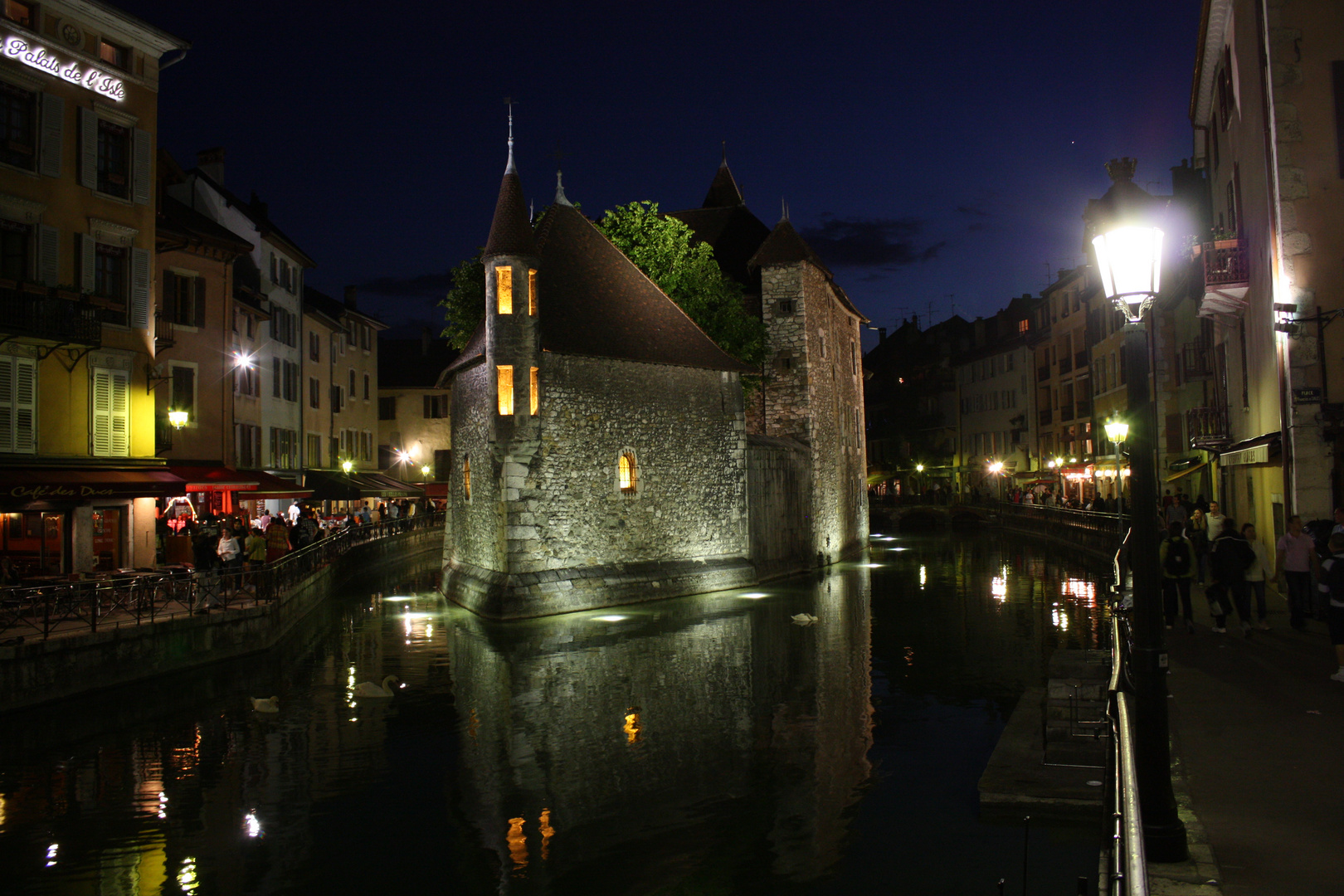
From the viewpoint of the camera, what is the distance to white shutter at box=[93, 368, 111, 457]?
64.7 ft

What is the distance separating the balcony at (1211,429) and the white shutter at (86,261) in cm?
2346

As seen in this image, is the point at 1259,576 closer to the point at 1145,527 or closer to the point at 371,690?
the point at 1145,527

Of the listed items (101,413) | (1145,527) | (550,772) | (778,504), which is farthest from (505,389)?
(1145,527)

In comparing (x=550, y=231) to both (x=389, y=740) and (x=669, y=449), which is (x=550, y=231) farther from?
(x=389, y=740)

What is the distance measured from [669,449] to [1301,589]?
1518cm

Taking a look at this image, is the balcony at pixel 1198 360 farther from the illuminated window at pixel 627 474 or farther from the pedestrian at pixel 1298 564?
the illuminated window at pixel 627 474

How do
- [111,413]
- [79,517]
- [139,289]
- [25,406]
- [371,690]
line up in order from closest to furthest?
[371,690], [25,406], [79,517], [111,413], [139,289]

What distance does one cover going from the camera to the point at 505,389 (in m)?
22.7

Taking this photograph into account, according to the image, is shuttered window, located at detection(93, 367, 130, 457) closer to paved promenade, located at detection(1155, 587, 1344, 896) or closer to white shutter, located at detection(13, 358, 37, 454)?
white shutter, located at detection(13, 358, 37, 454)

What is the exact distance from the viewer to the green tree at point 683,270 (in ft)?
101

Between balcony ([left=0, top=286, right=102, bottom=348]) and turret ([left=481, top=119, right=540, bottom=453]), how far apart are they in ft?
25.4

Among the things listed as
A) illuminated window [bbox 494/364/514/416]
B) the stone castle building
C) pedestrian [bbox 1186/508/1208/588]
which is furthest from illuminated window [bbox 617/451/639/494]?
pedestrian [bbox 1186/508/1208/588]

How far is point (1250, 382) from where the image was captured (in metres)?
19.6

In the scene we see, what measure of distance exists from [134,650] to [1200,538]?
16.7m
